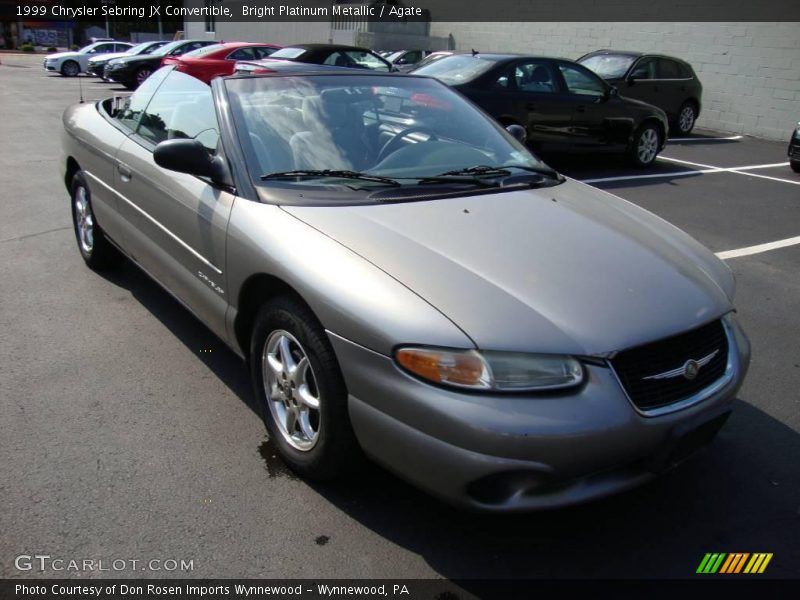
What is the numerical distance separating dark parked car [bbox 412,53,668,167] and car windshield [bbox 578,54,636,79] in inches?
132

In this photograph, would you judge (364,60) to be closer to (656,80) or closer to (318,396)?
(656,80)

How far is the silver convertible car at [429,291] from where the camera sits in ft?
7.37

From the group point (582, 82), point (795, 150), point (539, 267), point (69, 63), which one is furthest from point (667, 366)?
point (69, 63)

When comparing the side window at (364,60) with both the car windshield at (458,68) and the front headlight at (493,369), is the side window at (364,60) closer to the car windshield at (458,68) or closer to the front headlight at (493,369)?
the car windshield at (458,68)

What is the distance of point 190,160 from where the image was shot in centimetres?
316

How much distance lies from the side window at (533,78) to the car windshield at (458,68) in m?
0.35

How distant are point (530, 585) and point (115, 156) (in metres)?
3.41

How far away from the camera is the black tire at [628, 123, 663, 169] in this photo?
33.4 feet

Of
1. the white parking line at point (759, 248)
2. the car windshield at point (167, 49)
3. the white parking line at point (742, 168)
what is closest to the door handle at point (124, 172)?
the white parking line at point (759, 248)

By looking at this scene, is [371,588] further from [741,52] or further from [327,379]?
[741,52]

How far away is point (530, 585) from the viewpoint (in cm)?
240

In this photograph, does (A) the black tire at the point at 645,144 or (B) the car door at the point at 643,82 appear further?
(B) the car door at the point at 643,82

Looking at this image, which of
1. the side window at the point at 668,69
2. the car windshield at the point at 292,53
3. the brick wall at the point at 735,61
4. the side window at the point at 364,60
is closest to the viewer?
the car windshield at the point at 292,53

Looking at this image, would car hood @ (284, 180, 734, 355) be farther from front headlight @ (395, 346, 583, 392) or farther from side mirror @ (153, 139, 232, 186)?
side mirror @ (153, 139, 232, 186)
